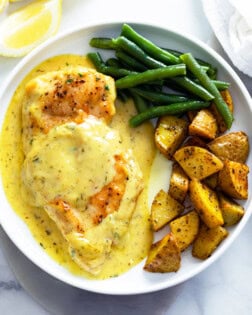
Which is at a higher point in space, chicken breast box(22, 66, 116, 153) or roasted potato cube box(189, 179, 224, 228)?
chicken breast box(22, 66, 116, 153)

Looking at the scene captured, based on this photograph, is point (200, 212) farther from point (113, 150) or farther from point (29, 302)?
point (29, 302)

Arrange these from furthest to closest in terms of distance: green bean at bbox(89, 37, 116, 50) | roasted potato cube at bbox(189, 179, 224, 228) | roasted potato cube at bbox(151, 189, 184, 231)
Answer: green bean at bbox(89, 37, 116, 50) < roasted potato cube at bbox(151, 189, 184, 231) < roasted potato cube at bbox(189, 179, 224, 228)

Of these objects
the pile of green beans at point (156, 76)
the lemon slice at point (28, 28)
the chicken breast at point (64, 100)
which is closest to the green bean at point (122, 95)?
the pile of green beans at point (156, 76)

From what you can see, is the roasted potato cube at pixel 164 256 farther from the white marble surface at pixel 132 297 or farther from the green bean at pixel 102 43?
the green bean at pixel 102 43

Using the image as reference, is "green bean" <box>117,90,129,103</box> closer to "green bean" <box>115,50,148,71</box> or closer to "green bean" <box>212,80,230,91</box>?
"green bean" <box>115,50,148,71</box>

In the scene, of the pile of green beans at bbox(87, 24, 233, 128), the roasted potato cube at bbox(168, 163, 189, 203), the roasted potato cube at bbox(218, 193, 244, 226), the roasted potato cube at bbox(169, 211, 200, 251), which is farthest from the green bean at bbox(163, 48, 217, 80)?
the roasted potato cube at bbox(169, 211, 200, 251)

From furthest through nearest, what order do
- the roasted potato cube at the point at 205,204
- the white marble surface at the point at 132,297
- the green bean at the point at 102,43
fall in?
the white marble surface at the point at 132,297 < the green bean at the point at 102,43 < the roasted potato cube at the point at 205,204

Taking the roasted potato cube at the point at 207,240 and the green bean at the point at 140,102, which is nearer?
the roasted potato cube at the point at 207,240
